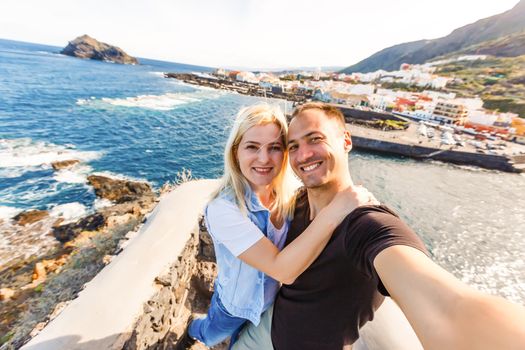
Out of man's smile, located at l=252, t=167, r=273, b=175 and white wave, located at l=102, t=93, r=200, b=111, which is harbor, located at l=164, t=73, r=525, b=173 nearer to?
white wave, located at l=102, t=93, r=200, b=111

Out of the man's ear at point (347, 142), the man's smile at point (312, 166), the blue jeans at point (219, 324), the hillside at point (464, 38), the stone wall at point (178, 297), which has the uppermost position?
the hillside at point (464, 38)

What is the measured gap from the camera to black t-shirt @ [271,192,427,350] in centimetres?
116

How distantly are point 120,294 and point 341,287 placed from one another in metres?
3.39

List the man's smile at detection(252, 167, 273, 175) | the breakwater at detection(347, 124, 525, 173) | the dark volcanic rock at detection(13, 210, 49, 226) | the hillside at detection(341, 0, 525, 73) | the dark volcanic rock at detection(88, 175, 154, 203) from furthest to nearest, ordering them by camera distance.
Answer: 1. the hillside at detection(341, 0, 525, 73)
2. the breakwater at detection(347, 124, 525, 173)
3. the dark volcanic rock at detection(88, 175, 154, 203)
4. the dark volcanic rock at detection(13, 210, 49, 226)
5. the man's smile at detection(252, 167, 273, 175)

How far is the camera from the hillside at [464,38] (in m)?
110

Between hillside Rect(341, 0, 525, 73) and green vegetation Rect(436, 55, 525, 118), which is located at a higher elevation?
hillside Rect(341, 0, 525, 73)

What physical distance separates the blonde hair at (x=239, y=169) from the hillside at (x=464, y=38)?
15236 centimetres

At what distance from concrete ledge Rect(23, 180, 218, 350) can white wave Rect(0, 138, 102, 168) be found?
46.2ft

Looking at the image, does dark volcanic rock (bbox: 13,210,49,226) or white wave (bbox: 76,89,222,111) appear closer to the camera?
dark volcanic rock (bbox: 13,210,49,226)

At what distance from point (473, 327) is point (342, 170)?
1141mm

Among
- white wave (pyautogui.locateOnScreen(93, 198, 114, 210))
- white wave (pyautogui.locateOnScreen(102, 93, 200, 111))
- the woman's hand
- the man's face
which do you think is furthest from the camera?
Answer: white wave (pyautogui.locateOnScreen(102, 93, 200, 111))

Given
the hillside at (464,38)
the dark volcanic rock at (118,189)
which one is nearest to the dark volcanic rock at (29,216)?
the dark volcanic rock at (118,189)

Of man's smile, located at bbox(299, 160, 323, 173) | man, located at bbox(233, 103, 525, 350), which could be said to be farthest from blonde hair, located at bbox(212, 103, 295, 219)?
man's smile, located at bbox(299, 160, 323, 173)

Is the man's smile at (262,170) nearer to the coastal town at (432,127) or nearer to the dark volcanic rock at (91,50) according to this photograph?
the coastal town at (432,127)
